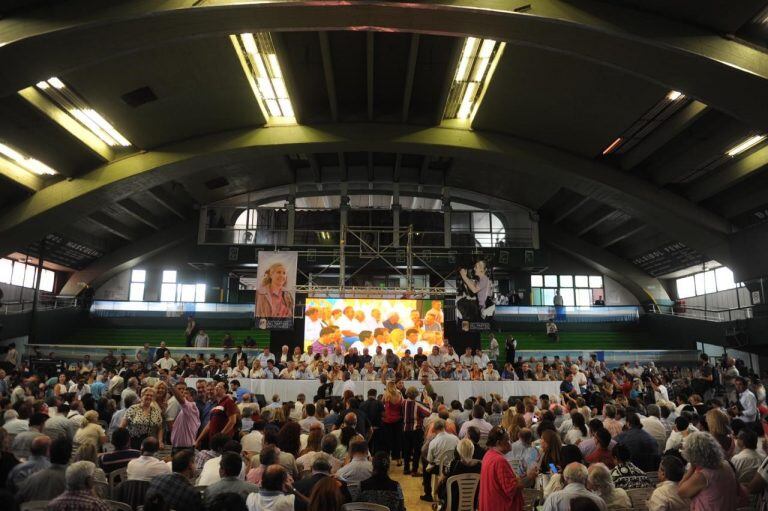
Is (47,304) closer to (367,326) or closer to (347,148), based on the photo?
(367,326)

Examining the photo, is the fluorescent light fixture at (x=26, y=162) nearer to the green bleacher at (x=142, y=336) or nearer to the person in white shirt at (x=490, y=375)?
the green bleacher at (x=142, y=336)

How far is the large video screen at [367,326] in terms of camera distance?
20.9 metres

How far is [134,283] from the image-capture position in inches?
1064

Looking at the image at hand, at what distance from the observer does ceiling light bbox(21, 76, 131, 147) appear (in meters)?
13.3

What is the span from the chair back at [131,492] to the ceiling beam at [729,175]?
17283 millimetres

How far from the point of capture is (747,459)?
4.94m

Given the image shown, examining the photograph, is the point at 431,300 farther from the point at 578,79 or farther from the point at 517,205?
the point at 578,79

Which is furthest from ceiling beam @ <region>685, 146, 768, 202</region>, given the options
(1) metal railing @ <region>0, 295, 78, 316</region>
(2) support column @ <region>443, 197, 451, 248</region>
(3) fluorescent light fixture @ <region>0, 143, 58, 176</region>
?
(1) metal railing @ <region>0, 295, 78, 316</region>

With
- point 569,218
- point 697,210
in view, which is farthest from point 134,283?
point 697,210

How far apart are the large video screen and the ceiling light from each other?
9.13 meters

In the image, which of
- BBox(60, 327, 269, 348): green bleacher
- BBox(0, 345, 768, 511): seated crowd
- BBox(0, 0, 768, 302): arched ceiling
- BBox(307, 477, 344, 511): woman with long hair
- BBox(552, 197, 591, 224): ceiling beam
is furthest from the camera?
BBox(60, 327, 269, 348): green bleacher

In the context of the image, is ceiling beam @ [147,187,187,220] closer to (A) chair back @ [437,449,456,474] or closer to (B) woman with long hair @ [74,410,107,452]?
(B) woman with long hair @ [74,410,107,452]

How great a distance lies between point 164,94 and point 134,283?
50.1ft

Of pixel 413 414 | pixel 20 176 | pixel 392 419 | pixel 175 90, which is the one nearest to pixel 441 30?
pixel 175 90
